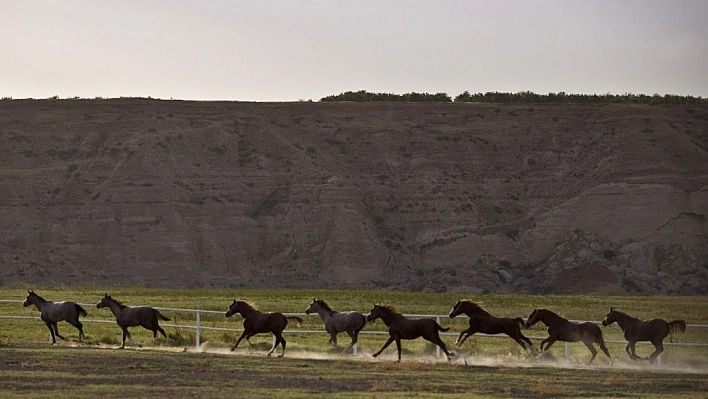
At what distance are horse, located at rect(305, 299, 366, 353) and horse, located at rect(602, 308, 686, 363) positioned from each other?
5.83 metres

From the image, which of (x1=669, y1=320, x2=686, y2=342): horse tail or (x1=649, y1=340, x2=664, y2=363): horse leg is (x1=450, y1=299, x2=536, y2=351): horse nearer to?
(x1=649, y1=340, x2=664, y2=363): horse leg

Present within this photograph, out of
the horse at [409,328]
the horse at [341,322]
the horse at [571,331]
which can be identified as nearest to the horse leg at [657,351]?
the horse at [571,331]

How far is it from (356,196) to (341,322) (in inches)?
2611

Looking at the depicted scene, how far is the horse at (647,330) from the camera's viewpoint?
29.7 meters

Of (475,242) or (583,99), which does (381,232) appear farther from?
(583,99)

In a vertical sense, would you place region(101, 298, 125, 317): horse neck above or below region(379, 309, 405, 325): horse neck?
below

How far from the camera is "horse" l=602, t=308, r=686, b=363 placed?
2967 cm

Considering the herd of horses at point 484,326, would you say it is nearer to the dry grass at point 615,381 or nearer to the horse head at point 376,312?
the horse head at point 376,312

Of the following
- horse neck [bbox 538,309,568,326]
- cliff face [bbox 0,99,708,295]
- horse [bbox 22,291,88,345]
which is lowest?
horse [bbox 22,291,88,345]

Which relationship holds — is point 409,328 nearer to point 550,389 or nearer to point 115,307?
point 550,389

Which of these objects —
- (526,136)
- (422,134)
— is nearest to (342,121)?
(422,134)

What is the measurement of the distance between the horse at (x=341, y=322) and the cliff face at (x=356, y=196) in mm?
53929

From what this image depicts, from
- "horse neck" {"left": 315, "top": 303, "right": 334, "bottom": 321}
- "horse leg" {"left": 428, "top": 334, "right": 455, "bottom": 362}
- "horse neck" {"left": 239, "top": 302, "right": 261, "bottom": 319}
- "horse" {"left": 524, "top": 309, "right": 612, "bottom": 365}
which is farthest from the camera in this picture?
"horse neck" {"left": 315, "top": 303, "right": 334, "bottom": 321}

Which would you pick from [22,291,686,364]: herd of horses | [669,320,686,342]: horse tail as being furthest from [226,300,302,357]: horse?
[669,320,686,342]: horse tail
